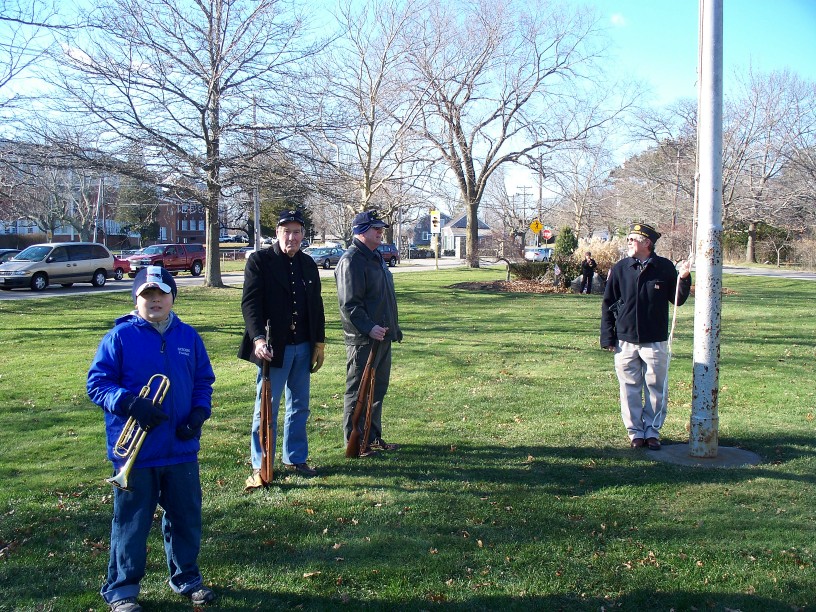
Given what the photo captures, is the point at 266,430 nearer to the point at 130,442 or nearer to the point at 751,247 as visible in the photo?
the point at 130,442

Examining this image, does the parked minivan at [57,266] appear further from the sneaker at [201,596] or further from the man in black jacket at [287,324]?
the sneaker at [201,596]

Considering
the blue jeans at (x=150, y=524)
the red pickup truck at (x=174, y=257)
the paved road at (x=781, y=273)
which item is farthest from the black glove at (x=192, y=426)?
the paved road at (x=781, y=273)

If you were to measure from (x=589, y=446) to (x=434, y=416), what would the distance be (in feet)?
6.06

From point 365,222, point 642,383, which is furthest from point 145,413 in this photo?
point 642,383

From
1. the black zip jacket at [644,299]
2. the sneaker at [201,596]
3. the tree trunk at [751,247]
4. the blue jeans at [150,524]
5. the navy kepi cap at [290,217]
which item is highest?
the tree trunk at [751,247]

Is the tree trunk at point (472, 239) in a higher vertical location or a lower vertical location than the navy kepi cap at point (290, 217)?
higher

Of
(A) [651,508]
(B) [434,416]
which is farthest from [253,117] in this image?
(A) [651,508]

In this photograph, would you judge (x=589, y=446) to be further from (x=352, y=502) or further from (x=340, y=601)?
(x=340, y=601)

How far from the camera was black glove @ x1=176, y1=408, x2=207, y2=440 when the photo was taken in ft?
12.2

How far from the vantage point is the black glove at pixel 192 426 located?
373 centimetres

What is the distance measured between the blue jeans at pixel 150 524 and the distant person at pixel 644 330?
427 cm

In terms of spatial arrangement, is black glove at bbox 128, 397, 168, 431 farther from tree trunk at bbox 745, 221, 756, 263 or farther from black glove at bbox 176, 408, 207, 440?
tree trunk at bbox 745, 221, 756, 263

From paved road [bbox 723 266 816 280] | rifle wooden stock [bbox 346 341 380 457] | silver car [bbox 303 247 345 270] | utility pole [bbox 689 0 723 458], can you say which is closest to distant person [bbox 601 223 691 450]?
utility pole [bbox 689 0 723 458]

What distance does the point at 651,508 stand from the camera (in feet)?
17.0
